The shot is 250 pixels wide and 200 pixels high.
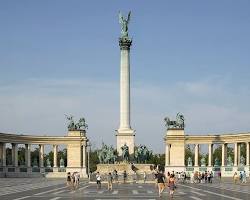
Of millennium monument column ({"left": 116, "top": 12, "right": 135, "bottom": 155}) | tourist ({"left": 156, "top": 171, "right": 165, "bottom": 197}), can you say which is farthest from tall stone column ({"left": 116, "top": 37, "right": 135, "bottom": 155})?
tourist ({"left": 156, "top": 171, "right": 165, "bottom": 197})

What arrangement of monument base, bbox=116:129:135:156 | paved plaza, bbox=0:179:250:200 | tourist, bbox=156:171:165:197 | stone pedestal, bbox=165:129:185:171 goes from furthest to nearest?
1. stone pedestal, bbox=165:129:185:171
2. monument base, bbox=116:129:135:156
3. tourist, bbox=156:171:165:197
4. paved plaza, bbox=0:179:250:200

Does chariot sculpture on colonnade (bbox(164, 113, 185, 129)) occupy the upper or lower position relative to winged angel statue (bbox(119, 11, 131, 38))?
lower

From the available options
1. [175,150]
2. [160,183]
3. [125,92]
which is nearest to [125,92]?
[125,92]

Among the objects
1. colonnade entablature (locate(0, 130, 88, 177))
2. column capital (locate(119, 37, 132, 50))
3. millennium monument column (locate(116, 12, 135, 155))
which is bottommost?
colonnade entablature (locate(0, 130, 88, 177))

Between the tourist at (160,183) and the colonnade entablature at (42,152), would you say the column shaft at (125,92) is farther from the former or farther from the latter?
the tourist at (160,183)

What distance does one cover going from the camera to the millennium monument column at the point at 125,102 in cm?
9900

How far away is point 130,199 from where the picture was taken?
37.4 meters

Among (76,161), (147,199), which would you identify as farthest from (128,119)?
(147,199)

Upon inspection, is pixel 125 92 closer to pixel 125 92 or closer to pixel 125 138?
pixel 125 92

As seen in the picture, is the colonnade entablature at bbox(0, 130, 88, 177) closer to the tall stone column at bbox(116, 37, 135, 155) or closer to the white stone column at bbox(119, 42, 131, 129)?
the tall stone column at bbox(116, 37, 135, 155)

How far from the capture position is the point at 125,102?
101 metres

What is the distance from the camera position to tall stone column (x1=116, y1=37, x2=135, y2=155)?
9900 centimetres

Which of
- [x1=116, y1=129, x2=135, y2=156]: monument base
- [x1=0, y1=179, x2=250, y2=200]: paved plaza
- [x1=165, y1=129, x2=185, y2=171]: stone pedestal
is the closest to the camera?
[x1=0, y1=179, x2=250, y2=200]: paved plaza

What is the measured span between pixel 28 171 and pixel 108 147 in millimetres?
21964
